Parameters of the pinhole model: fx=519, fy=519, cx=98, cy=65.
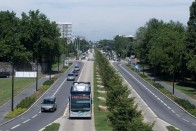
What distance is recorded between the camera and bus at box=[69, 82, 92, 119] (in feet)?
195

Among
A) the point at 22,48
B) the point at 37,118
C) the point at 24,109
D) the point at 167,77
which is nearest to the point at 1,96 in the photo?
the point at 24,109

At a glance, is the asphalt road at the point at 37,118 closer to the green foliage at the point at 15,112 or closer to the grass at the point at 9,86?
the green foliage at the point at 15,112

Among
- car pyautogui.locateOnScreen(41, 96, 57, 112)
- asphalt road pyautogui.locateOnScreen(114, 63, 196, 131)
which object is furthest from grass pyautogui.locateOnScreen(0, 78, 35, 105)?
asphalt road pyautogui.locateOnScreen(114, 63, 196, 131)

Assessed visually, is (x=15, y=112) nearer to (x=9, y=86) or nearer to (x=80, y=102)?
(x=80, y=102)

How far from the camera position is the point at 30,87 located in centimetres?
10012

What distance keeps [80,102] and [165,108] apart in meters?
19.0

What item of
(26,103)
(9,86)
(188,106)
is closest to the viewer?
(188,106)

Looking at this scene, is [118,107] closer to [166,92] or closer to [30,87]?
[166,92]

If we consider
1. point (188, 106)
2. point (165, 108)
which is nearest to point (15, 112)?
point (165, 108)

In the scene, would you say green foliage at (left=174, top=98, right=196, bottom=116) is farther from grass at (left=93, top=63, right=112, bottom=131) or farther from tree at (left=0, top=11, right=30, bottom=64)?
tree at (left=0, top=11, right=30, bottom=64)

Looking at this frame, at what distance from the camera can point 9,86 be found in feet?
327

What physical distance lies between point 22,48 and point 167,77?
122ft

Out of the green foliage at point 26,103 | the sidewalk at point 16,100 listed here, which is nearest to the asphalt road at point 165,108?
the green foliage at point 26,103

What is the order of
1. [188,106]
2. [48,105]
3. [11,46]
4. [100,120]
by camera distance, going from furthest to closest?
1. [11,46]
2. [188,106]
3. [48,105]
4. [100,120]
